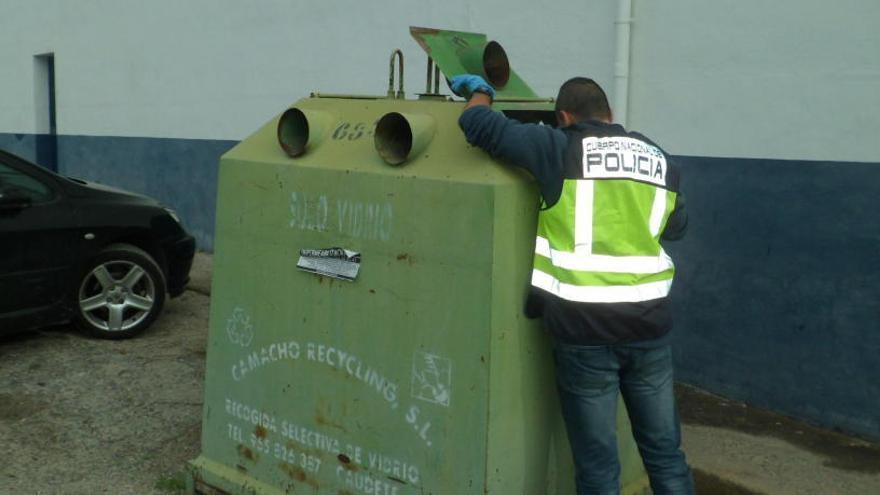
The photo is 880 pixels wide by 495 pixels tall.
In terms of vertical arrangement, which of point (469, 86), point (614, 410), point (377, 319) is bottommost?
point (614, 410)

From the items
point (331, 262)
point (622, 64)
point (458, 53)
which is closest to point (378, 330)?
point (331, 262)

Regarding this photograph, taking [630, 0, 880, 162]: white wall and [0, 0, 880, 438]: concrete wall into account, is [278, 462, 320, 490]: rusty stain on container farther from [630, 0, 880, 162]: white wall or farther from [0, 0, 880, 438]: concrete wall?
[630, 0, 880, 162]: white wall

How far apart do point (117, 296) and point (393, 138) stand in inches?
154

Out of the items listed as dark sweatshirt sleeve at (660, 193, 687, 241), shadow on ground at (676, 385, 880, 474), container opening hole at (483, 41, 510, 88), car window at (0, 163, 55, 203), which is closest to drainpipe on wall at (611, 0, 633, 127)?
shadow on ground at (676, 385, 880, 474)

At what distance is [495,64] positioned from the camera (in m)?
3.97

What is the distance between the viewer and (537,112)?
3.76 meters

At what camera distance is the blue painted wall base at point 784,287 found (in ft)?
15.6

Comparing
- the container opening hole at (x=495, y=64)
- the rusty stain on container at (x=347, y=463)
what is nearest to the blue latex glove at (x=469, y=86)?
the container opening hole at (x=495, y=64)

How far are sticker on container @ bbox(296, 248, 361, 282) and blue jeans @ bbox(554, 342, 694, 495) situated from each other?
2.56ft

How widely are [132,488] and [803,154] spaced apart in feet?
11.9

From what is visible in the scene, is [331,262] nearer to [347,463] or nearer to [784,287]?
→ [347,463]

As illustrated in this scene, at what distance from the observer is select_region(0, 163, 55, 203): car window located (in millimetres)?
6266

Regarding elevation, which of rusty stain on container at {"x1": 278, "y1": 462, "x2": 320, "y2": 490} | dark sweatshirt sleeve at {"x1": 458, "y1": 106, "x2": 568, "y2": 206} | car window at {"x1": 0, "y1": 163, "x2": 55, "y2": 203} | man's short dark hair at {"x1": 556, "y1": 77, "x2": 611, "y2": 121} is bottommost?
rusty stain on container at {"x1": 278, "y1": 462, "x2": 320, "y2": 490}

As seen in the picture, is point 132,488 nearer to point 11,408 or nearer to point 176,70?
point 11,408
